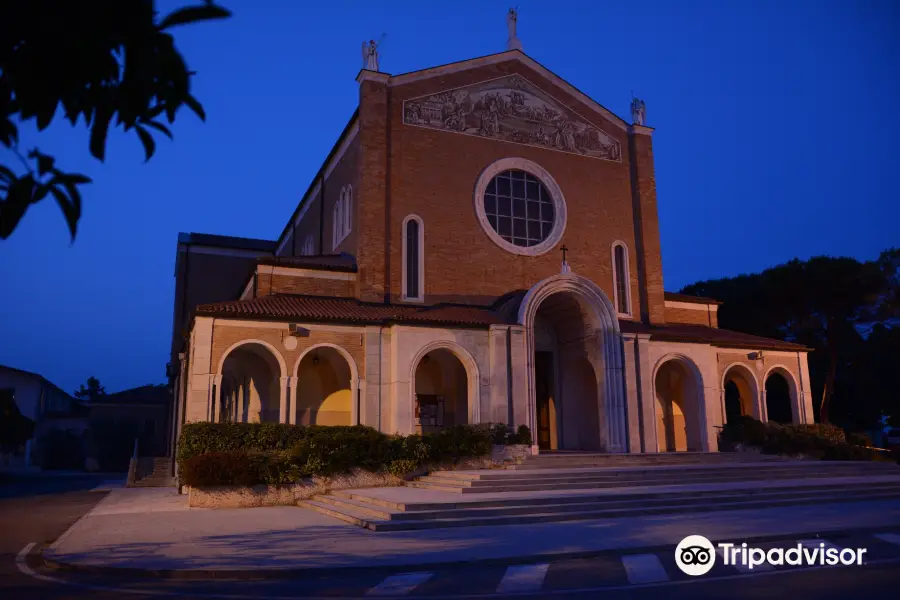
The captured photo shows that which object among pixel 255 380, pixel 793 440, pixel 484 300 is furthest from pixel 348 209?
pixel 793 440

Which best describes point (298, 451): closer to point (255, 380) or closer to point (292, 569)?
point (255, 380)

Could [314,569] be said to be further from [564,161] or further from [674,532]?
[564,161]

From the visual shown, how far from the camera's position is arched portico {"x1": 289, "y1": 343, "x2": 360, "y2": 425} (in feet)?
74.0

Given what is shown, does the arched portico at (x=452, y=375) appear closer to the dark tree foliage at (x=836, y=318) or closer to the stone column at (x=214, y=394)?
the stone column at (x=214, y=394)

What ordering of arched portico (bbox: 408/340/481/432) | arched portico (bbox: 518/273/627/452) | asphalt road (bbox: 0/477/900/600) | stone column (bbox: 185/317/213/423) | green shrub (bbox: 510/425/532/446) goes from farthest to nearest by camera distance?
arched portico (bbox: 518/273/627/452)
arched portico (bbox: 408/340/481/432)
green shrub (bbox: 510/425/532/446)
stone column (bbox: 185/317/213/423)
asphalt road (bbox: 0/477/900/600)

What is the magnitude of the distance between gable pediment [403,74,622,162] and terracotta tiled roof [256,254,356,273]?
533 cm

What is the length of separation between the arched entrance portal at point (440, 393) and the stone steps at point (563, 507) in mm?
7377

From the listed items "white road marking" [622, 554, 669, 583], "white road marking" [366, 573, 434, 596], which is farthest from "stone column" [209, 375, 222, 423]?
"white road marking" [622, 554, 669, 583]

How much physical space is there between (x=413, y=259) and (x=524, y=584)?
17.6 meters

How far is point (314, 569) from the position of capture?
830cm

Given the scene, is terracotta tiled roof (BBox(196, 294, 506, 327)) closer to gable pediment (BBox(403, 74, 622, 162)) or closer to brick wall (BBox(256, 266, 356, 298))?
brick wall (BBox(256, 266, 356, 298))

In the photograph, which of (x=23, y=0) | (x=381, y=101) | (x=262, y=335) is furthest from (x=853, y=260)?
(x=23, y=0)

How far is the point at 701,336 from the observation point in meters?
26.3

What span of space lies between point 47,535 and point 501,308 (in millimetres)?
14828
